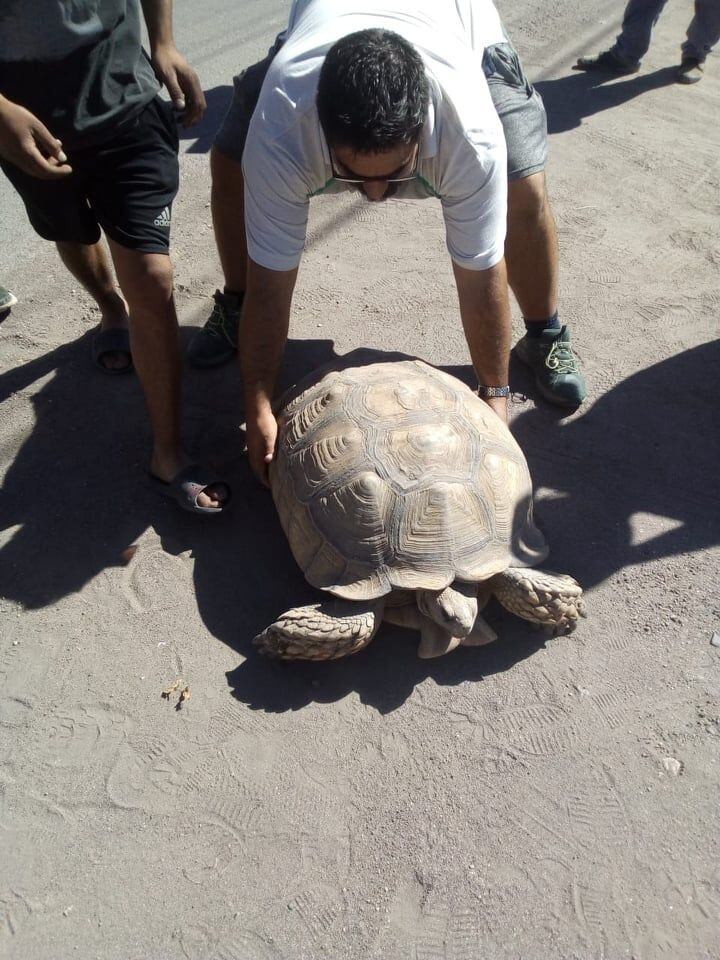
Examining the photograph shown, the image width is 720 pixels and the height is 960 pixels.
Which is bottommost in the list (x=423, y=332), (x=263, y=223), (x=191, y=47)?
(x=423, y=332)

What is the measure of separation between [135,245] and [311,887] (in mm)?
2181

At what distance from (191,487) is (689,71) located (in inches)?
223

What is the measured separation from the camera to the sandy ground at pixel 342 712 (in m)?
2.20

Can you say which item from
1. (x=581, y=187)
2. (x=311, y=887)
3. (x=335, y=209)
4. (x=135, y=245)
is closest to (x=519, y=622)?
(x=311, y=887)

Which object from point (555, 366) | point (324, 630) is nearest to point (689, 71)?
point (555, 366)

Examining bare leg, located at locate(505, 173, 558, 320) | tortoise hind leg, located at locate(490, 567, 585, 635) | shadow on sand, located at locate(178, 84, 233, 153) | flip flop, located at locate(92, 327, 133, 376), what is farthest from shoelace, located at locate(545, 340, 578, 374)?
shadow on sand, located at locate(178, 84, 233, 153)

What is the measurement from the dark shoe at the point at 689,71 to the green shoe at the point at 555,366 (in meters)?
3.89

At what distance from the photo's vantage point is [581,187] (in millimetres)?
5031

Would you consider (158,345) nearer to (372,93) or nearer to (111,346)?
(111,346)

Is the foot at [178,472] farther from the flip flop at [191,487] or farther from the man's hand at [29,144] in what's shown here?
the man's hand at [29,144]

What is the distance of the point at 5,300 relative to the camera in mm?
3994

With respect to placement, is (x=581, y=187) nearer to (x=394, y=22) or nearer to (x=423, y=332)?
(x=423, y=332)

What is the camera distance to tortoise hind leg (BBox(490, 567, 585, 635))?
2.63 m

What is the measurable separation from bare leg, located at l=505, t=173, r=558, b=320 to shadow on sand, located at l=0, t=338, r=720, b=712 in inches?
17.9
